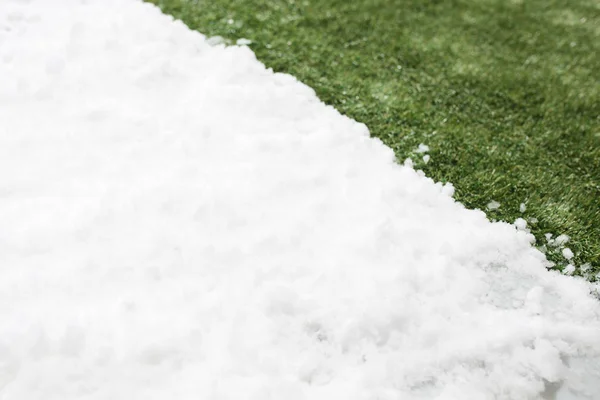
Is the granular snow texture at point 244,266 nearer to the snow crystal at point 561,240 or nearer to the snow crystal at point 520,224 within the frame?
the snow crystal at point 520,224

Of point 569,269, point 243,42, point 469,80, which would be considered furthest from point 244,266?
point 469,80

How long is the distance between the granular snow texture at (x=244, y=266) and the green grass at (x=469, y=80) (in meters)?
0.46

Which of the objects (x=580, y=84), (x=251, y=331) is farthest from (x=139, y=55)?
(x=580, y=84)

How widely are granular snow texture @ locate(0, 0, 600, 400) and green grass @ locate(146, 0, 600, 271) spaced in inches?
18.0

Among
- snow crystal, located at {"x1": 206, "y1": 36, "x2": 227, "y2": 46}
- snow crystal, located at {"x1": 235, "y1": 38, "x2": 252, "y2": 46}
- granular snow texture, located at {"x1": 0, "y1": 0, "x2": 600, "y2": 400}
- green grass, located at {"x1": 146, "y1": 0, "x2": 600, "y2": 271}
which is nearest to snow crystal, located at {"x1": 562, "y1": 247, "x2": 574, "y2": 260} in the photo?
green grass, located at {"x1": 146, "y1": 0, "x2": 600, "y2": 271}

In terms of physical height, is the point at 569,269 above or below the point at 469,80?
below

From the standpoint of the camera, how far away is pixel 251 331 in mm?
2600

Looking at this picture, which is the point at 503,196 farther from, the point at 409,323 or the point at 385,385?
the point at 385,385

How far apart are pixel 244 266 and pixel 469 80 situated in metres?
3.69

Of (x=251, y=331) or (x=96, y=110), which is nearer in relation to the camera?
(x=251, y=331)

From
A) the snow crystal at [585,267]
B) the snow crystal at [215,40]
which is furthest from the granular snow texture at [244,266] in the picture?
the snow crystal at [215,40]

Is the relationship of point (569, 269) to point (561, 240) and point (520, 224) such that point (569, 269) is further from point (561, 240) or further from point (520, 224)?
point (520, 224)

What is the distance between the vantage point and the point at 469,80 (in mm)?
5070

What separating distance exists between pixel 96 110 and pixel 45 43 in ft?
4.64
